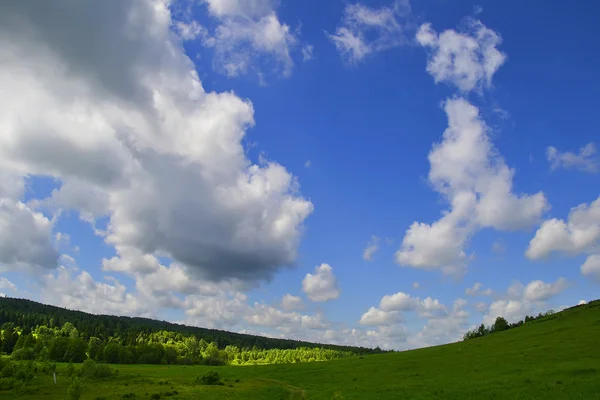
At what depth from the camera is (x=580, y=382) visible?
136 ft

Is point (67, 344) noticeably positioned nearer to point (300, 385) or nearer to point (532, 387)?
point (300, 385)

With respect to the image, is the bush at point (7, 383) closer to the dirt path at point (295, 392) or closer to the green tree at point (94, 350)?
the dirt path at point (295, 392)

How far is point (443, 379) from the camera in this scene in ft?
183

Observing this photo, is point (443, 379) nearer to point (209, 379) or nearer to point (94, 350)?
point (209, 379)

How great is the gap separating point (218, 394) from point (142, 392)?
37.8ft

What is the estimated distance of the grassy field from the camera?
43781 mm

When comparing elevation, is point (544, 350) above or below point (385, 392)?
above

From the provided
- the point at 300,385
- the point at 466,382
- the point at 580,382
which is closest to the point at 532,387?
the point at 580,382

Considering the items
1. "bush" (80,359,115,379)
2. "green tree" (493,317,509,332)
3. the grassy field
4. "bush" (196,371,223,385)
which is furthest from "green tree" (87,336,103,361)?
"green tree" (493,317,509,332)

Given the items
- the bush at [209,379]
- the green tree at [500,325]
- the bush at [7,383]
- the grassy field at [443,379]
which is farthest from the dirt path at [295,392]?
the green tree at [500,325]

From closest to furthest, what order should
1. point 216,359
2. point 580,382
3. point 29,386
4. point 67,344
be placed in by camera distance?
point 580,382
point 29,386
point 67,344
point 216,359

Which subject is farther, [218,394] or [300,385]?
[300,385]

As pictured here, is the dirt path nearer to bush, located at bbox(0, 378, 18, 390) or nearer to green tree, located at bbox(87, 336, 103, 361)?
bush, located at bbox(0, 378, 18, 390)

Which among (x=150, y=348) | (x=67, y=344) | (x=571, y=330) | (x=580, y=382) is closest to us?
(x=580, y=382)
